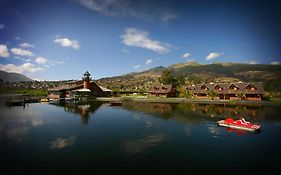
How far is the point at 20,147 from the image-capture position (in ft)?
63.7

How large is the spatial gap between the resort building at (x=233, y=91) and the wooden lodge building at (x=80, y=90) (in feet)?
132

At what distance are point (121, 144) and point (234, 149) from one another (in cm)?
1070

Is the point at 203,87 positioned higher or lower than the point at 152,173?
higher

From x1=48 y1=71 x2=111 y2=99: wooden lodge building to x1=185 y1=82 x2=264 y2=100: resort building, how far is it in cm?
4036

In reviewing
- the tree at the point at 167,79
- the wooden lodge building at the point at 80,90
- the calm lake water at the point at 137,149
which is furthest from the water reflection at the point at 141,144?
the tree at the point at 167,79

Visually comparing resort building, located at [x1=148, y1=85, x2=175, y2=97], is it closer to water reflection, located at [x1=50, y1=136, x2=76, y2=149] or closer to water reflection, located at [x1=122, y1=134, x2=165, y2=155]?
water reflection, located at [x1=122, y1=134, x2=165, y2=155]

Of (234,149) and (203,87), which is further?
(203,87)

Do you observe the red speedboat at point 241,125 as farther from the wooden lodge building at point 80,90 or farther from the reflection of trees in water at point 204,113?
the wooden lodge building at point 80,90

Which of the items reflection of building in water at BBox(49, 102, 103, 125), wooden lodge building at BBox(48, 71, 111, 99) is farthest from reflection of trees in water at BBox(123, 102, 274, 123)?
wooden lodge building at BBox(48, 71, 111, 99)

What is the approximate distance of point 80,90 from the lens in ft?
258

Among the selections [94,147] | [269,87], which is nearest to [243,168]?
[94,147]

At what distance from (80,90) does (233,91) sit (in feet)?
186

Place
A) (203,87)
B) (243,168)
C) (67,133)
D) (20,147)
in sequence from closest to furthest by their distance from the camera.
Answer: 1. (243,168)
2. (20,147)
3. (67,133)
4. (203,87)

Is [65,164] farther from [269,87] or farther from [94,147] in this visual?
[269,87]
